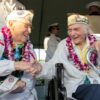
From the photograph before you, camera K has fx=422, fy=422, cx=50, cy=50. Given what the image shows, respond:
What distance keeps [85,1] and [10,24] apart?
658 centimetres

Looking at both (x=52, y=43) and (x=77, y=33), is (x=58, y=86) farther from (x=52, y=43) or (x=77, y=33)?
(x=52, y=43)

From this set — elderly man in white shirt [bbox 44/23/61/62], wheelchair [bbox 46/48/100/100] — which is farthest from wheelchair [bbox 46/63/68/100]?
elderly man in white shirt [bbox 44/23/61/62]

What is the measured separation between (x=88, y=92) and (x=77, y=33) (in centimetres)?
60

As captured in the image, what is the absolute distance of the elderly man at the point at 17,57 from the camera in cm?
320

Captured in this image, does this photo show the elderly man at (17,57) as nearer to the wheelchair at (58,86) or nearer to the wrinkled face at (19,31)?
the wrinkled face at (19,31)

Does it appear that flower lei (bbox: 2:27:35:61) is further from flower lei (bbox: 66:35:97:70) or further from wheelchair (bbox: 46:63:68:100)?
flower lei (bbox: 66:35:97:70)

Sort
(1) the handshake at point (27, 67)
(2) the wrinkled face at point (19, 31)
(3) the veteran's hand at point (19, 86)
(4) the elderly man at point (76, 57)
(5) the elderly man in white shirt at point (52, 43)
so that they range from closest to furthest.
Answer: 1. (1) the handshake at point (27, 67)
2. (3) the veteran's hand at point (19, 86)
3. (2) the wrinkled face at point (19, 31)
4. (4) the elderly man at point (76, 57)
5. (5) the elderly man in white shirt at point (52, 43)

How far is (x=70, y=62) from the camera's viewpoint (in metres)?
3.73

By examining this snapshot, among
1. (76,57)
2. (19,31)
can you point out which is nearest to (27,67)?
(19,31)

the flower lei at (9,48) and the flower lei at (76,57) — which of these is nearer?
the flower lei at (9,48)

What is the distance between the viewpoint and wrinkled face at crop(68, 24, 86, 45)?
12.2 ft

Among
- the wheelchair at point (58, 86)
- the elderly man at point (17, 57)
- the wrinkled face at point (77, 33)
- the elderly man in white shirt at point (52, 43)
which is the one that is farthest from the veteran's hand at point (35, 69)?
the elderly man in white shirt at point (52, 43)

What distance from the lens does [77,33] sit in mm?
Answer: 3709

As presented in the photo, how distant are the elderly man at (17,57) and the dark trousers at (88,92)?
375 millimetres
